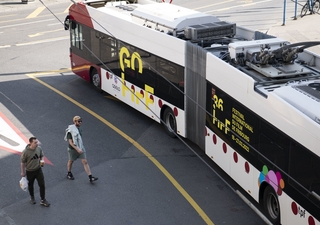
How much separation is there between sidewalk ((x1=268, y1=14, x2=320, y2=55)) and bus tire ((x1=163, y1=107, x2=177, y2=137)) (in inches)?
426

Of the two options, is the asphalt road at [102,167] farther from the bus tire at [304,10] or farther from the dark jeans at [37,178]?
the bus tire at [304,10]

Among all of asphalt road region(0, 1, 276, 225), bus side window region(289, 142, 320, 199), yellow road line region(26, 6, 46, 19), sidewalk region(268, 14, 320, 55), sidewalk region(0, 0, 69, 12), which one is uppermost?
bus side window region(289, 142, 320, 199)

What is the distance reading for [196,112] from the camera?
1446cm

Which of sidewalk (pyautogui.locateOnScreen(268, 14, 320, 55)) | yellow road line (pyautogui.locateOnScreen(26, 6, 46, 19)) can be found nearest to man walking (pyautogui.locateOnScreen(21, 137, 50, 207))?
sidewalk (pyautogui.locateOnScreen(268, 14, 320, 55))

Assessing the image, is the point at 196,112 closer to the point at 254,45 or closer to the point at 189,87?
the point at 189,87

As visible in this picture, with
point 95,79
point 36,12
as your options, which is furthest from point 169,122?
point 36,12

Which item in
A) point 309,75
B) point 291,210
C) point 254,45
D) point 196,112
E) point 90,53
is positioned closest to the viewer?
point 291,210

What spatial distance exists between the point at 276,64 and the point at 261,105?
1721 millimetres

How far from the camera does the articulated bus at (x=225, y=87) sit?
1026 cm

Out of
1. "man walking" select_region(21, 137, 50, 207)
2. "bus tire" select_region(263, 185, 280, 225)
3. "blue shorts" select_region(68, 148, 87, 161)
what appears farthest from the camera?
"blue shorts" select_region(68, 148, 87, 161)

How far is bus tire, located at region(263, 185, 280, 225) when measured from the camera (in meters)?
11.3

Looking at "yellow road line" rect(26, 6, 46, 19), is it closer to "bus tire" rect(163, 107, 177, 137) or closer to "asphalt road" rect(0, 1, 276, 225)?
"asphalt road" rect(0, 1, 276, 225)

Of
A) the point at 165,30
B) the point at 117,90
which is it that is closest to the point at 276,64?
the point at 165,30

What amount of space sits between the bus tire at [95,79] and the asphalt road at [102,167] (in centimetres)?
26
